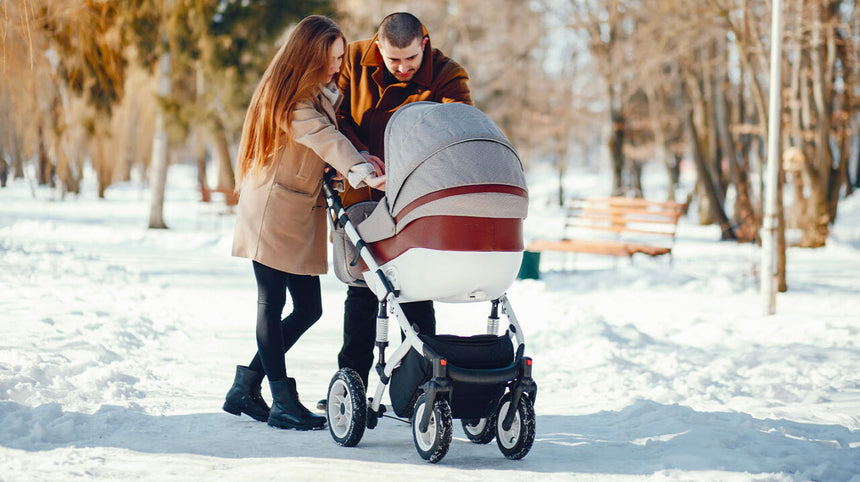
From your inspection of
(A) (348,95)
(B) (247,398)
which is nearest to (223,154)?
(A) (348,95)

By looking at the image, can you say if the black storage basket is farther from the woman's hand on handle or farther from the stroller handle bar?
the woman's hand on handle

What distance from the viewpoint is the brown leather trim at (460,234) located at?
12.6ft

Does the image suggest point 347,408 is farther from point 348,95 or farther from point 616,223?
point 616,223

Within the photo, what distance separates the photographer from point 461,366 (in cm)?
394

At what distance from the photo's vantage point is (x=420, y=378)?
12.9ft

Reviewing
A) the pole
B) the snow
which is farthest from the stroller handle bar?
the pole

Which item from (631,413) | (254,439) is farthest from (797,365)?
(254,439)

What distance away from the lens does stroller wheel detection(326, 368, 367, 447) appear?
4.04 metres

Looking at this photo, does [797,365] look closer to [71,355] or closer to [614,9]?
[71,355]

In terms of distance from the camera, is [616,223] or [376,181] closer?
[376,181]

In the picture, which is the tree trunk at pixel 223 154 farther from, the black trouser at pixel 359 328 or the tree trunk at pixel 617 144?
the black trouser at pixel 359 328

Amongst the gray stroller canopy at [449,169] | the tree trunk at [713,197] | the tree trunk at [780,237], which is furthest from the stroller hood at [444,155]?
the tree trunk at [713,197]

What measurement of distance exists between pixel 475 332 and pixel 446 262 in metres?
4.08

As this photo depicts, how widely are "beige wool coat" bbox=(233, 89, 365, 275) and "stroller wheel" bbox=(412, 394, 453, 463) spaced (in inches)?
37.5
